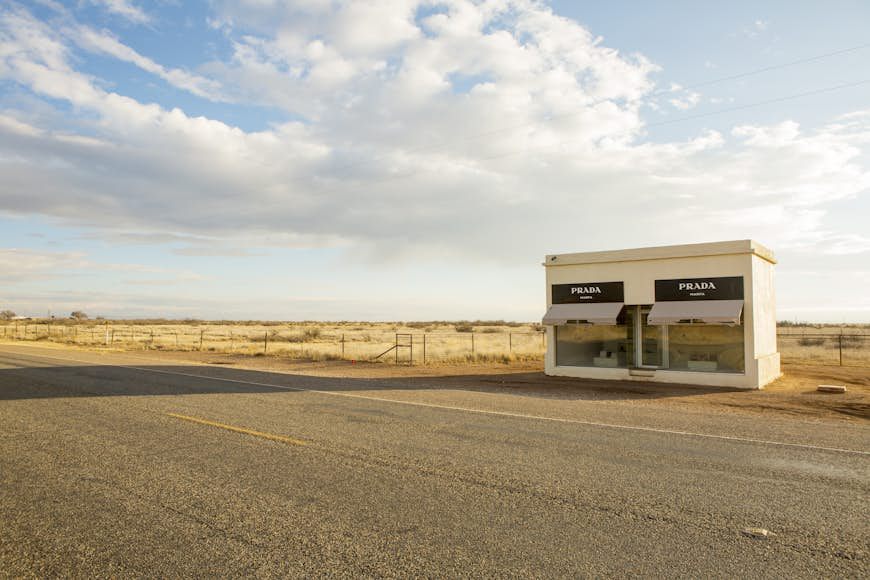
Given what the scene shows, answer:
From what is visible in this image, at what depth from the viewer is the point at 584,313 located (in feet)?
68.7

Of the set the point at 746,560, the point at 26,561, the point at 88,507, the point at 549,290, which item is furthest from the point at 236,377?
the point at 746,560

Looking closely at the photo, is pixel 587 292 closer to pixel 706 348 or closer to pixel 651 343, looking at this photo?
pixel 651 343

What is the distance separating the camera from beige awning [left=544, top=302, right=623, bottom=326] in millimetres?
20375

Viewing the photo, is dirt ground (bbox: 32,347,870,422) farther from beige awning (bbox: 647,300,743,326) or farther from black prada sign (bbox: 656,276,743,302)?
black prada sign (bbox: 656,276,743,302)

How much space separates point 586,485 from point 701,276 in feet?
48.3

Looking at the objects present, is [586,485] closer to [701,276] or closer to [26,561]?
[26,561]

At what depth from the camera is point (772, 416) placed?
1265 centimetres

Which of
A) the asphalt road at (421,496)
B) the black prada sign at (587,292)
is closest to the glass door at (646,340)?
the black prada sign at (587,292)

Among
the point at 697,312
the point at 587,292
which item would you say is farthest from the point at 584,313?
the point at 697,312

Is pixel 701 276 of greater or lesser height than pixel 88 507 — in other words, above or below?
above

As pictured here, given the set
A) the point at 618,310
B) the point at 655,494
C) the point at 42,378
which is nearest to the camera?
the point at 655,494

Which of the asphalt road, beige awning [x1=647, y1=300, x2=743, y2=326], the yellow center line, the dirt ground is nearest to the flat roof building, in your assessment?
beige awning [x1=647, y1=300, x2=743, y2=326]

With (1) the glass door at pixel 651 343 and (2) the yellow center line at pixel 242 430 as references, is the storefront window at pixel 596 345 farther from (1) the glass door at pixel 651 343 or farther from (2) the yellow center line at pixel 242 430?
(2) the yellow center line at pixel 242 430

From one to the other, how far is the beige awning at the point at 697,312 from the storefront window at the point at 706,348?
1.93 feet
